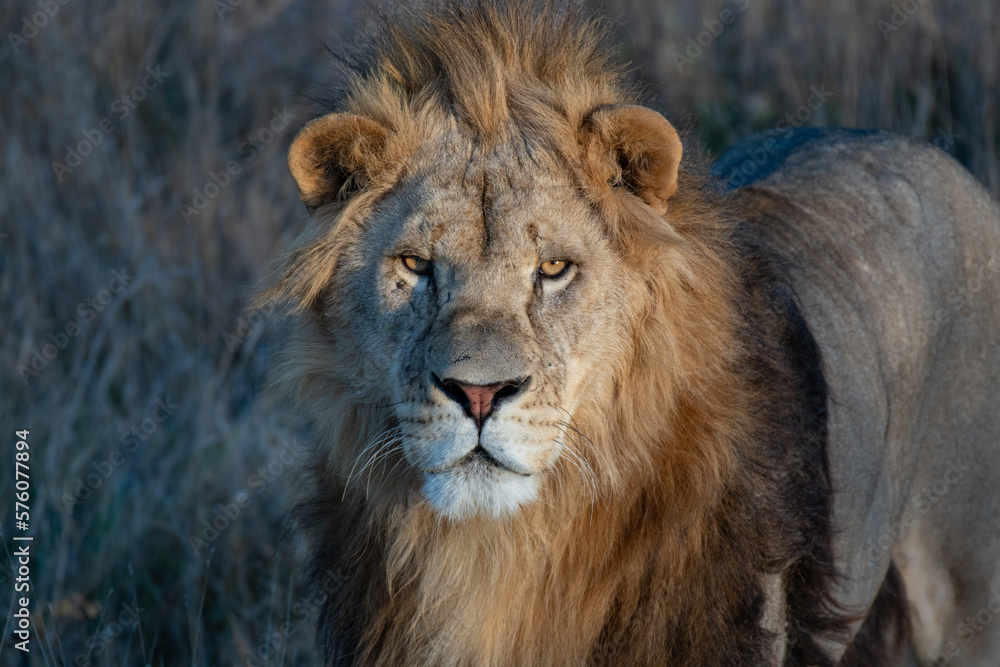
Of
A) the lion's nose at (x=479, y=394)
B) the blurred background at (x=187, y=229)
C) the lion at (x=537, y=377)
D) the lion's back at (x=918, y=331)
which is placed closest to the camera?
the lion's nose at (x=479, y=394)

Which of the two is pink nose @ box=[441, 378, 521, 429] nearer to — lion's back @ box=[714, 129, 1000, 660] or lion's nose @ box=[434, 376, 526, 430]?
lion's nose @ box=[434, 376, 526, 430]

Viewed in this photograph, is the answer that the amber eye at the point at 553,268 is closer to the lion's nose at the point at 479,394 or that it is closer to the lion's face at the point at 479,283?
the lion's face at the point at 479,283

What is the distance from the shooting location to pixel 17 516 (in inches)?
192

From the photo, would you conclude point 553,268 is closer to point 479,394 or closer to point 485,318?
point 485,318

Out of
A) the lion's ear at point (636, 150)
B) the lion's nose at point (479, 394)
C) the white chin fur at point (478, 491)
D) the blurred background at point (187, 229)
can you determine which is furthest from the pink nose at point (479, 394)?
the blurred background at point (187, 229)

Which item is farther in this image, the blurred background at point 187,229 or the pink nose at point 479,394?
the blurred background at point 187,229

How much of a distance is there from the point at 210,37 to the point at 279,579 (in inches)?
198

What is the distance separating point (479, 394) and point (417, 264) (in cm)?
46

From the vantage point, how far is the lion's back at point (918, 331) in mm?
3773

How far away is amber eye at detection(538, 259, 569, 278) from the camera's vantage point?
2.68 meters

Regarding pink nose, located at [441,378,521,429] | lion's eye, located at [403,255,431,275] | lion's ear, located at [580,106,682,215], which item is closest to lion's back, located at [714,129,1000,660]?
lion's ear, located at [580,106,682,215]

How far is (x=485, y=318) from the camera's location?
256 centimetres

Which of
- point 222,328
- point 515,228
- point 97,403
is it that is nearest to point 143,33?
point 222,328

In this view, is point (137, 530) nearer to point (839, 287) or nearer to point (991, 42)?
point (839, 287)
